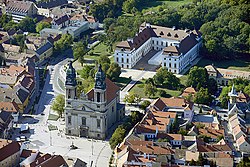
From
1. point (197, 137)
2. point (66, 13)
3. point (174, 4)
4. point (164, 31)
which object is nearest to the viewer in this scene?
point (197, 137)

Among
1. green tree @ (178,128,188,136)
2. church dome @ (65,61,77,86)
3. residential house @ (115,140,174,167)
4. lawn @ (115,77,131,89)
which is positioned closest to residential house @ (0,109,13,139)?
church dome @ (65,61,77,86)

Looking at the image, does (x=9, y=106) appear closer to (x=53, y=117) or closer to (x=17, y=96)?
(x=17, y=96)

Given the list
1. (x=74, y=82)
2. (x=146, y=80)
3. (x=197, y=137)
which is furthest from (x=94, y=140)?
(x=146, y=80)

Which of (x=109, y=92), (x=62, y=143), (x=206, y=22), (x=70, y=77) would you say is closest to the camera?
(x=62, y=143)

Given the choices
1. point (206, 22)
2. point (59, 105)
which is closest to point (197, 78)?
point (59, 105)

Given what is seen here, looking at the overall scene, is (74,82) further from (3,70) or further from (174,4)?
(174,4)

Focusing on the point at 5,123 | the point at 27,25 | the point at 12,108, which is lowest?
the point at 5,123

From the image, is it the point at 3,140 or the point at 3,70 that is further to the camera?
the point at 3,70
